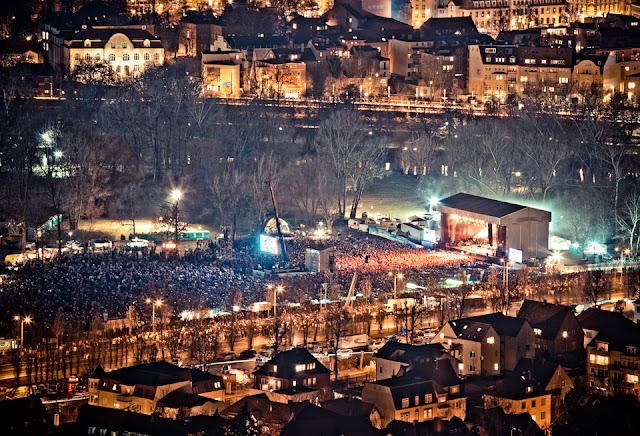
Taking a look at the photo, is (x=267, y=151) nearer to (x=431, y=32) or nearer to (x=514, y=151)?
(x=514, y=151)

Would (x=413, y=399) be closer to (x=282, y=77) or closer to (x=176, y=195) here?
(x=176, y=195)

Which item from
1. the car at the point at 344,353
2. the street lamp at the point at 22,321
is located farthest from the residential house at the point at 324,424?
the street lamp at the point at 22,321

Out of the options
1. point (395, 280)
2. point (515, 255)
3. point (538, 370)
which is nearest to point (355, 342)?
point (395, 280)

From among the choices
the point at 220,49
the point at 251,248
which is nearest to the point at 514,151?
the point at 251,248

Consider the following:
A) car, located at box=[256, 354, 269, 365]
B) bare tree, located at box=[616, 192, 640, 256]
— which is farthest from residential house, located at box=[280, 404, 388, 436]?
bare tree, located at box=[616, 192, 640, 256]

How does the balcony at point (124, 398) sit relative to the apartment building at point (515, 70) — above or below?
below

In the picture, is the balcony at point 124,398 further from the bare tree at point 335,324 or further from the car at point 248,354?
the bare tree at point 335,324
